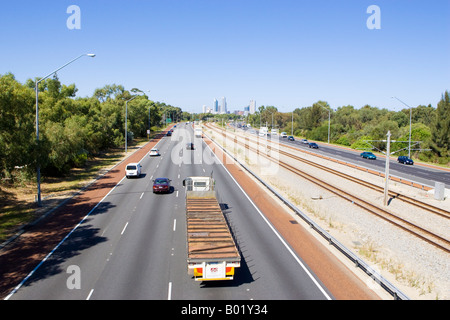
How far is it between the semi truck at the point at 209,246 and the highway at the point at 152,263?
92 centimetres

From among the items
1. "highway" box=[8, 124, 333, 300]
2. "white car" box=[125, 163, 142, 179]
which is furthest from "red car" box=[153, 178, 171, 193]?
"white car" box=[125, 163, 142, 179]

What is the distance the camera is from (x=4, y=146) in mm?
23312

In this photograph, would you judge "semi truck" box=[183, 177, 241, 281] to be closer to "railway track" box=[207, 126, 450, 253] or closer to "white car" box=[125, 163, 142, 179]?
"railway track" box=[207, 126, 450, 253]

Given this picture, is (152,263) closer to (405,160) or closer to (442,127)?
(405,160)

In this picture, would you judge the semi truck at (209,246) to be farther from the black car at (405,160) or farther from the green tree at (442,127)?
the green tree at (442,127)

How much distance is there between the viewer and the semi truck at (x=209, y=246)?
44.7 ft

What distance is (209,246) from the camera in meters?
14.7

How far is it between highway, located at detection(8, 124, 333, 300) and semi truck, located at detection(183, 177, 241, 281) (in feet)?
3.01

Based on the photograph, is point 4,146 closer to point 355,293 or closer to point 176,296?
point 176,296

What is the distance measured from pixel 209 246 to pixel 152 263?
11.8 ft

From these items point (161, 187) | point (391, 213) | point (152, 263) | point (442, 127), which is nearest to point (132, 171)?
point (161, 187)

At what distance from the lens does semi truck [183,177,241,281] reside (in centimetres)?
A: 1362

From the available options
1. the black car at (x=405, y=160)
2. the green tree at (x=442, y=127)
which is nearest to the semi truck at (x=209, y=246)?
the black car at (x=405, y=160)
